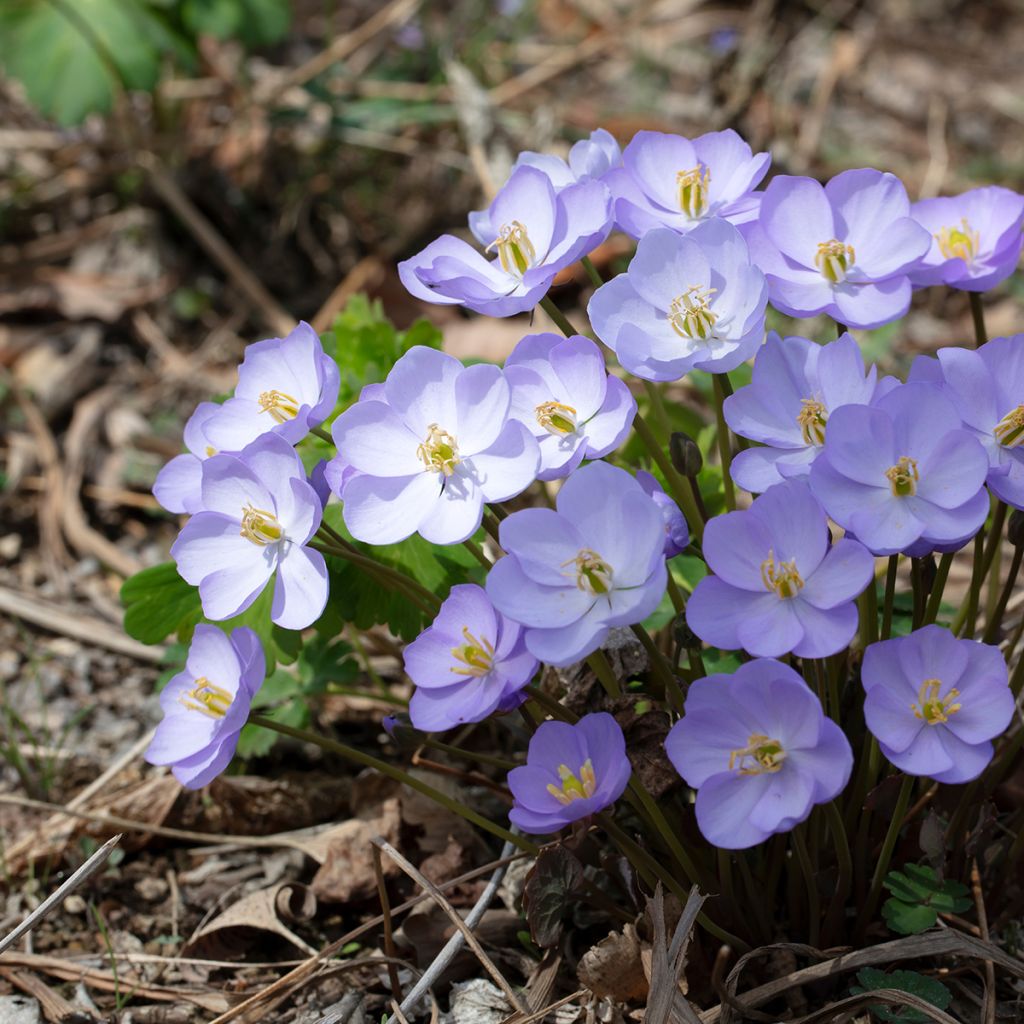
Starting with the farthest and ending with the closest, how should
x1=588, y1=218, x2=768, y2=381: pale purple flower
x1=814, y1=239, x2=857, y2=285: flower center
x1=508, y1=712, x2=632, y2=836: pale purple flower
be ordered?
x1=814, y1=239, x2=857, y2=285: flower center, x1=588, y1=218, x2=768, y2=381: pale purple flower, x1=508, y1=712, x2=632, y2=836: pale purple flower

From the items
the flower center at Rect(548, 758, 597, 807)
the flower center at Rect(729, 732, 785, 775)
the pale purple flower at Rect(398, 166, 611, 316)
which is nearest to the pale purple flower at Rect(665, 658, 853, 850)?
the flower center at Rect(729, 732, 785, 775)

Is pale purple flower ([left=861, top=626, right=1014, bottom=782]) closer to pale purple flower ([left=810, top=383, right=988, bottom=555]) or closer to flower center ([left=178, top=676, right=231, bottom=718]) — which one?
pale purple flower ([left=810, top=383, right=988, bottom=555])

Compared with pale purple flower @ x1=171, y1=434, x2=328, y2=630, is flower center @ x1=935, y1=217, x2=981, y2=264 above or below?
above

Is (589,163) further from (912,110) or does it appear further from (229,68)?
(912,110)

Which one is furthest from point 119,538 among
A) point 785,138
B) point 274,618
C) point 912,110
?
point 912,110

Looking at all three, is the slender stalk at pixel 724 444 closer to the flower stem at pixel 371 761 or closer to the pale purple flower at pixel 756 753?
the pale purple flower at pixel 756 753

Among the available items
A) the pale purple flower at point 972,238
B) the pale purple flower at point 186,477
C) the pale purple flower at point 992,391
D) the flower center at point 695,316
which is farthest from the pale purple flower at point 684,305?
the pale purple flower at point 186,477
